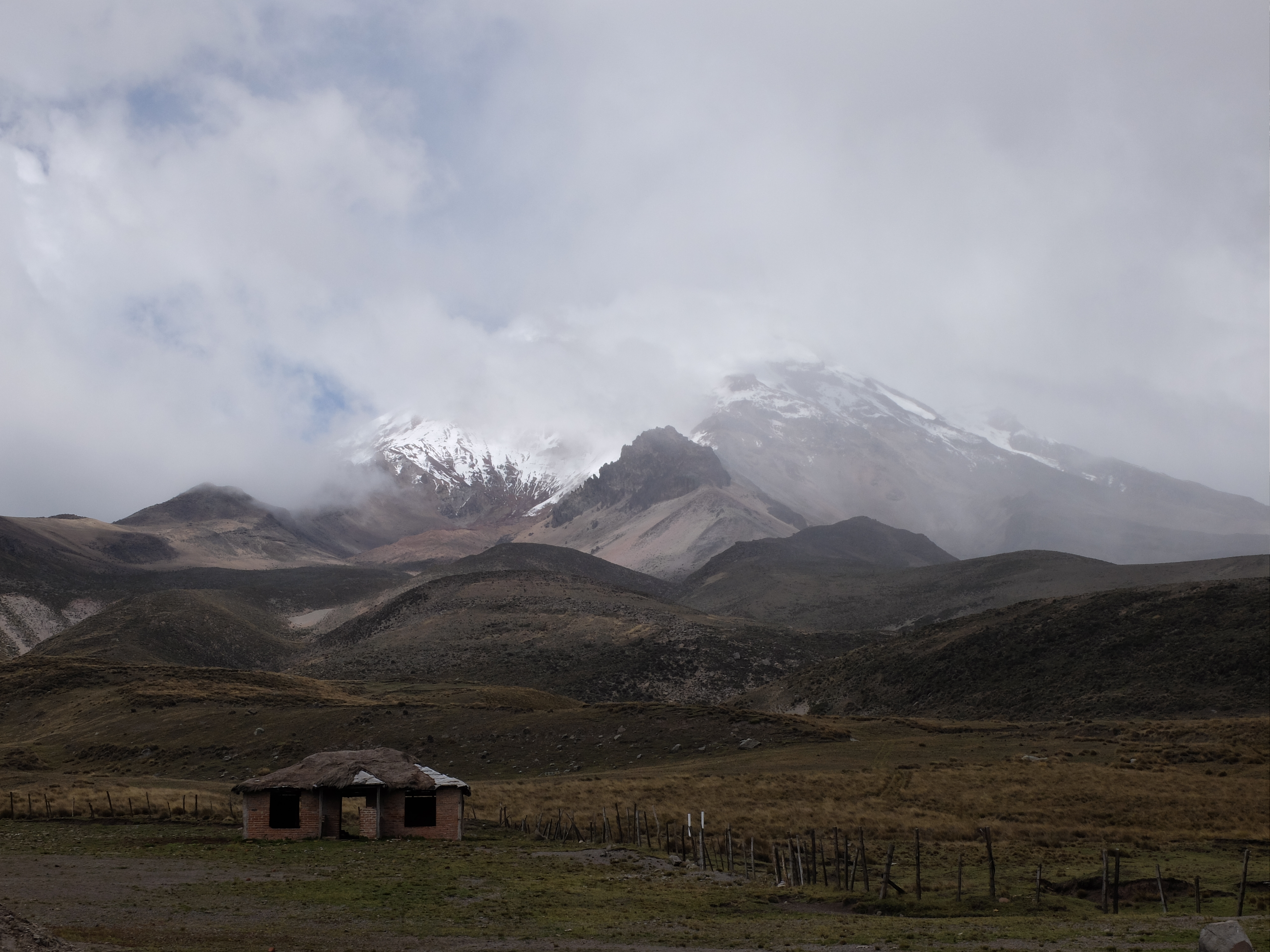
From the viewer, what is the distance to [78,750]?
6919 centimetres

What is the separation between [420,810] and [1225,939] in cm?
2898

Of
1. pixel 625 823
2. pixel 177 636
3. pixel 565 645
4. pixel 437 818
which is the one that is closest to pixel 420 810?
pixel 437 818

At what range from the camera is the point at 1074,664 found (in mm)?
93188

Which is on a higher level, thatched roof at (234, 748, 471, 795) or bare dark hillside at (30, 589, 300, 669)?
bare dark hillside at (30, 589, 300, 669)

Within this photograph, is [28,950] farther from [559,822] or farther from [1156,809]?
[1156,809]

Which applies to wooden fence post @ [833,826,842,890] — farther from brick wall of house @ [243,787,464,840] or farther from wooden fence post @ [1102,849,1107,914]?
brick wall of house @ [243,787,464,840]

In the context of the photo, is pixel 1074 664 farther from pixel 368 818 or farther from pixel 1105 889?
pixel 368 818

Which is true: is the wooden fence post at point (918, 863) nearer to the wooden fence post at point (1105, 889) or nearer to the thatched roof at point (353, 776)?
the wooden fence post at point (1105, 889)

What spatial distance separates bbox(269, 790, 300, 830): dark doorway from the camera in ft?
122

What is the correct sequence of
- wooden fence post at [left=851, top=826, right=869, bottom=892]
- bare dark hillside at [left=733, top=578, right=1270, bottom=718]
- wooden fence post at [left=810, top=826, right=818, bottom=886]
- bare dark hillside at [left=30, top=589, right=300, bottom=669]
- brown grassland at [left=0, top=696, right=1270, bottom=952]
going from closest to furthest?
1. brown grassland at [left=0, top=696, right=1270, bottom=952]
2. wooden fence post at [left=851, top=826, right=869, bottom=892]
3. wooden fence post at [left=810, top=826, right=818, bottom=886]
4. bare dark hillside at [left=733, top=578, right=1270, bottom=718]
5. bare dark hillside at [left=30, top=589, right=300, bottom=669]

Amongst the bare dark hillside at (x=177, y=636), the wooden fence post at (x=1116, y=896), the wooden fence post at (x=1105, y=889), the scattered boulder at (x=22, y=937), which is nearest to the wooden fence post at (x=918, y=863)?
the wooden fence post at (x=1105, y=889)

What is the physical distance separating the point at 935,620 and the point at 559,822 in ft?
436

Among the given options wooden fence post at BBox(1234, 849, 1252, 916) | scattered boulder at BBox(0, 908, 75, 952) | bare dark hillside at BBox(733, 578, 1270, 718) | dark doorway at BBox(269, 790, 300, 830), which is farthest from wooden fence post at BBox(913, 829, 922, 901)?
bare dark hillside at BBox(733, 578, 1270, 718)

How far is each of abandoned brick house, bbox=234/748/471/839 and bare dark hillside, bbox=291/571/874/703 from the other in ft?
249
